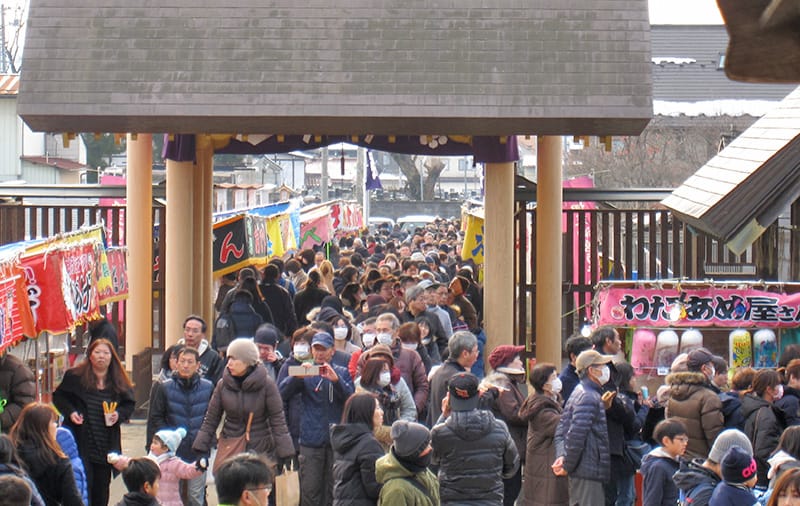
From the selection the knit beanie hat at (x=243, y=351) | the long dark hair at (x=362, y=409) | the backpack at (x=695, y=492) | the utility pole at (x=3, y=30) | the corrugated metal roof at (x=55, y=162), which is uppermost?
the utility pole at (x=3, y=30)

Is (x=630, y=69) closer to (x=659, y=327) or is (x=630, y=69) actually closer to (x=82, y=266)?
(x=659, y=327)

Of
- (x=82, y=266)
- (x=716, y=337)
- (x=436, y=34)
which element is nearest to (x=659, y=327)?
(x=716, y=337)

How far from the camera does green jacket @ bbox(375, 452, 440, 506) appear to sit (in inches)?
286

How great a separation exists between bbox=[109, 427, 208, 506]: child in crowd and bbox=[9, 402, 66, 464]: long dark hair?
796 mm

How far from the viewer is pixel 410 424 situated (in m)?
7.30

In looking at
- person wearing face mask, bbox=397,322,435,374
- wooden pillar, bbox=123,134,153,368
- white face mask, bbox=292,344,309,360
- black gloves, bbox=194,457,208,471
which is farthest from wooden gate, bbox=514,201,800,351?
black gloves, bbox=194,457,208,471

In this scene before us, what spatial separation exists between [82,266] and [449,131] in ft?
14.0

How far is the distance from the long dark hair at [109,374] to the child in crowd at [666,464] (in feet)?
13.9

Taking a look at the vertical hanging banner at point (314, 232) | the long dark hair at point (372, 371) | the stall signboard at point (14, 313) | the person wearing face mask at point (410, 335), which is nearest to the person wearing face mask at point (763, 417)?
the long dark hair at point (372, 371)

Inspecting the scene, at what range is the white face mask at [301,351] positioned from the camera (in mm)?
10633

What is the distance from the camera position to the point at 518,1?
14297 millimetres

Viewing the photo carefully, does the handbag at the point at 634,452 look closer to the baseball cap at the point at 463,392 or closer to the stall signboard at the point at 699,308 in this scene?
the baseball cap at the point at 463,392

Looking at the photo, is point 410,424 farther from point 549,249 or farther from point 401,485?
point 549,249

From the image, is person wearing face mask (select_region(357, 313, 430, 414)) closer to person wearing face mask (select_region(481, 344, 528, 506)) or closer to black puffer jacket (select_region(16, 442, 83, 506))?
person wearing face mask (select_region(481, 344, 528, 506))
